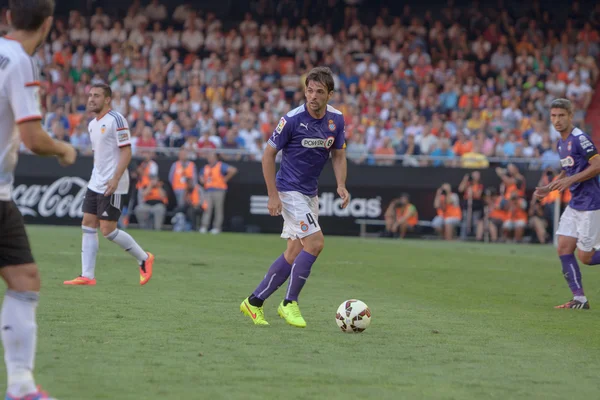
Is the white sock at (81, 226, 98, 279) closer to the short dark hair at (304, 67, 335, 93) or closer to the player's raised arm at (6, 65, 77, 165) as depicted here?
the short dark hair at (304, 67, 335, 93)

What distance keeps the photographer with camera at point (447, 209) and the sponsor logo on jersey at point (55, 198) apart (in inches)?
348

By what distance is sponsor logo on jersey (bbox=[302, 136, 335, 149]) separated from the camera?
8281mm

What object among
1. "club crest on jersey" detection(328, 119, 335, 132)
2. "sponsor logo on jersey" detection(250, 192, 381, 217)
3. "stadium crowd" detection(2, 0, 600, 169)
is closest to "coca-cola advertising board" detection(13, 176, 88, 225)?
"stadium crowd" detection(2, 0, 600, 169)

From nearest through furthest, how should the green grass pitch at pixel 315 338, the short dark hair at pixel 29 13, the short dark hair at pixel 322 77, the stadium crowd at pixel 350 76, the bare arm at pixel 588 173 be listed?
1. the short dark hair at pixel 29 13
2. the green grass pitch at pixel 315 338
3. the short dark hair at pixel 322 77
4. the bare arm at pixel 588 173
5. the stadium crowd at pixel 350 76

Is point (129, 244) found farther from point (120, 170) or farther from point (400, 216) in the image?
point (400, 216)

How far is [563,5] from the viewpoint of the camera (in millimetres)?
34156

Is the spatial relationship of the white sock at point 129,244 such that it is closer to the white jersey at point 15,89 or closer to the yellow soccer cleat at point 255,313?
the yellow soccer cleat at point 255,313

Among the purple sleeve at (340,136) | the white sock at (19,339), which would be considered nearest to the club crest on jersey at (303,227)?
the purple sleeve at (340,136)

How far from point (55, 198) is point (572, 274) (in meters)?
16.2

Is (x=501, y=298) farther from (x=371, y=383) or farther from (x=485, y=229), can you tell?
(x=485, y=229)

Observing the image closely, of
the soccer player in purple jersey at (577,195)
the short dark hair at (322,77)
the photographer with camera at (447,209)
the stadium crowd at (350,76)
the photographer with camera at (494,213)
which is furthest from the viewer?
the stadium crowd at (350,76)

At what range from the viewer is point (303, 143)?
27.2 ft

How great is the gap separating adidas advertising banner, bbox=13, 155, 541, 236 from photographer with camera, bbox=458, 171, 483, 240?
0.69 ft

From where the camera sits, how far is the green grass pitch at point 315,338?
5500 mm
